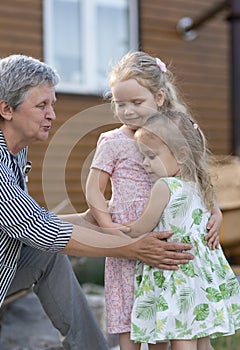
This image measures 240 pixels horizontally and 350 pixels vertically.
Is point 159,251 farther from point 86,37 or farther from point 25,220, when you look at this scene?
point 86,37

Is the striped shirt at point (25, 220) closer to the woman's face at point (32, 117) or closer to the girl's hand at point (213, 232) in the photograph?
the woman's face at point (32, 117)

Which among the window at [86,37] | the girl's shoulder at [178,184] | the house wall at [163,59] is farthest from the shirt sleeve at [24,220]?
the window at [86,37]

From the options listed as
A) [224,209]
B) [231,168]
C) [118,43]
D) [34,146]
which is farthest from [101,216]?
[118,43]

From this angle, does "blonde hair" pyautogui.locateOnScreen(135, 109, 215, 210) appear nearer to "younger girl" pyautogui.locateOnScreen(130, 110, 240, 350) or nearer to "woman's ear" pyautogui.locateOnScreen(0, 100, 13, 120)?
"younger girl" pyautogui.locateOnScreen(130, 110, 240, 350)

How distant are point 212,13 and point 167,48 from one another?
571mm

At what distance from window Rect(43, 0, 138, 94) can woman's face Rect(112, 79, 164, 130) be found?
13.7ft

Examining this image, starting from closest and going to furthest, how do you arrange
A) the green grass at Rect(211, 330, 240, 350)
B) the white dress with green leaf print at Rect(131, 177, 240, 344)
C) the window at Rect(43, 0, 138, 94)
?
the white dress with green leaf print at Rect(131, 177, 240, 344), the green grass at Rect(211, 330, 240, 350), the window at Rect(43, 0, 138, 94)

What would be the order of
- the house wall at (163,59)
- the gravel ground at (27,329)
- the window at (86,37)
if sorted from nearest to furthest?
the gravel ground at (27,329)
the house wall at (163,59)
the window at (86,37)

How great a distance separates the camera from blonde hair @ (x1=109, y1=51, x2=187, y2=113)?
121 inches

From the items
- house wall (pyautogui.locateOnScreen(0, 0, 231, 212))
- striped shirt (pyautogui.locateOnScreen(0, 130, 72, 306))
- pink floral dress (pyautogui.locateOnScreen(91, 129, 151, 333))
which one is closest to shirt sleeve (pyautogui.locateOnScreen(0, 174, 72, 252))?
striped shirt (pyautogui.locateOnScreen(0, 130, 72, 306))

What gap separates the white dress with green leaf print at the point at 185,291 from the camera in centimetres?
291

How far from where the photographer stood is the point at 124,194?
311cm

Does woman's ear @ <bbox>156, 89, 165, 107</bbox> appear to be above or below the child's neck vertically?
above

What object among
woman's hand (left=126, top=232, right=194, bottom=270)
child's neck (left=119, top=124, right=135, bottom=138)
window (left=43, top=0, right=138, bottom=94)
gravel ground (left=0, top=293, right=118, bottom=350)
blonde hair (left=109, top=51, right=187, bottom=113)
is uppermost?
blonde hair (left=109, top=51, right=187, bottom=113)
